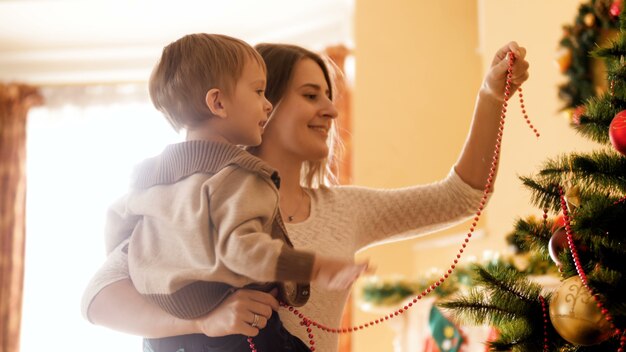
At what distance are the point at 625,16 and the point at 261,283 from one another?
0.63 m

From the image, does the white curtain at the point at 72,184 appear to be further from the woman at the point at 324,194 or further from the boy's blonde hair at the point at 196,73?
the boy's blonde hair at the point at 196,73

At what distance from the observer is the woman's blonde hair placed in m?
1.45

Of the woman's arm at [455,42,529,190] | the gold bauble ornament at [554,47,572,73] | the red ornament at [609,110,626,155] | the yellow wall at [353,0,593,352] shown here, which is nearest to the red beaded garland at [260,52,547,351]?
the woman's arm at [455,42,529,190]

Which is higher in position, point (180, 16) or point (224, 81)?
point (180, 16)

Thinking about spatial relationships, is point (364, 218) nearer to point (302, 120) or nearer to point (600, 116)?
point (302, 120)

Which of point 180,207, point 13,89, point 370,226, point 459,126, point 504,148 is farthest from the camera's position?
point 13,89

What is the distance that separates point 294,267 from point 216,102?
32 cm

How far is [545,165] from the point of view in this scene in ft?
3.72

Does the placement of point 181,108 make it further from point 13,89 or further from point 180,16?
point 13,89

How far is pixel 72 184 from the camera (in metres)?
5.35

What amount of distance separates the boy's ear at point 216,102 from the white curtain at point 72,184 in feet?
13.4

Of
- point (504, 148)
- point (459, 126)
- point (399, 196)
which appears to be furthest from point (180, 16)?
point (399, 196)

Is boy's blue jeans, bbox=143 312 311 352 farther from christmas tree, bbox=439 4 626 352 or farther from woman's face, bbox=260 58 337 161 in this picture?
woman's face, bbox=260 58 337 161

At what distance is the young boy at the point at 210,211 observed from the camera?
0.97 m
